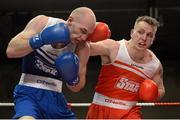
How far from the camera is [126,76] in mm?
2730

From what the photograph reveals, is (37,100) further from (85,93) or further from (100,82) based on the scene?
(85,93)

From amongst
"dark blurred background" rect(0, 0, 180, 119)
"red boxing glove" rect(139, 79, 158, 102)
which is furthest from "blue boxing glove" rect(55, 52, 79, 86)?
"dark blurred background" rect(0, 0, 180, 119)

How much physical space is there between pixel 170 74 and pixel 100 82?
4418mm

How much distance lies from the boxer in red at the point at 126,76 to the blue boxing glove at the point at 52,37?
0.64 meters

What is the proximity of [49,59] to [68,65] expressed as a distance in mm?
206

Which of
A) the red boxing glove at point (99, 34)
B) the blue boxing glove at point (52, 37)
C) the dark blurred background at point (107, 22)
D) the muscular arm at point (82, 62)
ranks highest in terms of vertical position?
the blue boxing glove at point (52, 37)

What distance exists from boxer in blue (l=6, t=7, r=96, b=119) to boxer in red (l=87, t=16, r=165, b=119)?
18.3 inches

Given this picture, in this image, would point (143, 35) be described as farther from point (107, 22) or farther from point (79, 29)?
point (107, 22)

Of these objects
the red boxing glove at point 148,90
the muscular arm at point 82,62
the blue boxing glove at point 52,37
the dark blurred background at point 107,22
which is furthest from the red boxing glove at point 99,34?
the dark blurred background at point 107,22

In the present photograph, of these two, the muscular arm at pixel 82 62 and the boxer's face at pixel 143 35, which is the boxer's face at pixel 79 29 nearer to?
the muscular arm at pixel 82 62

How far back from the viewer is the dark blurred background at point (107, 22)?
571 centimetres

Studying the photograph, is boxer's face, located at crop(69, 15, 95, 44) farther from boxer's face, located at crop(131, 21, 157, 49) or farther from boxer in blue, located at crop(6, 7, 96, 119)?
boxer's face, located at crop(131, 21, 157, 49)

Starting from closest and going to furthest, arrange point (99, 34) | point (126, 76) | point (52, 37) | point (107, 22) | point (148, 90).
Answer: point (52, 37), point (99, 34), point (148, 90), point (126, 76), point (107, 22)

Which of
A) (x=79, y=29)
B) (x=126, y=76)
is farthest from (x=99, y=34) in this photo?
(x=126, y=76)
